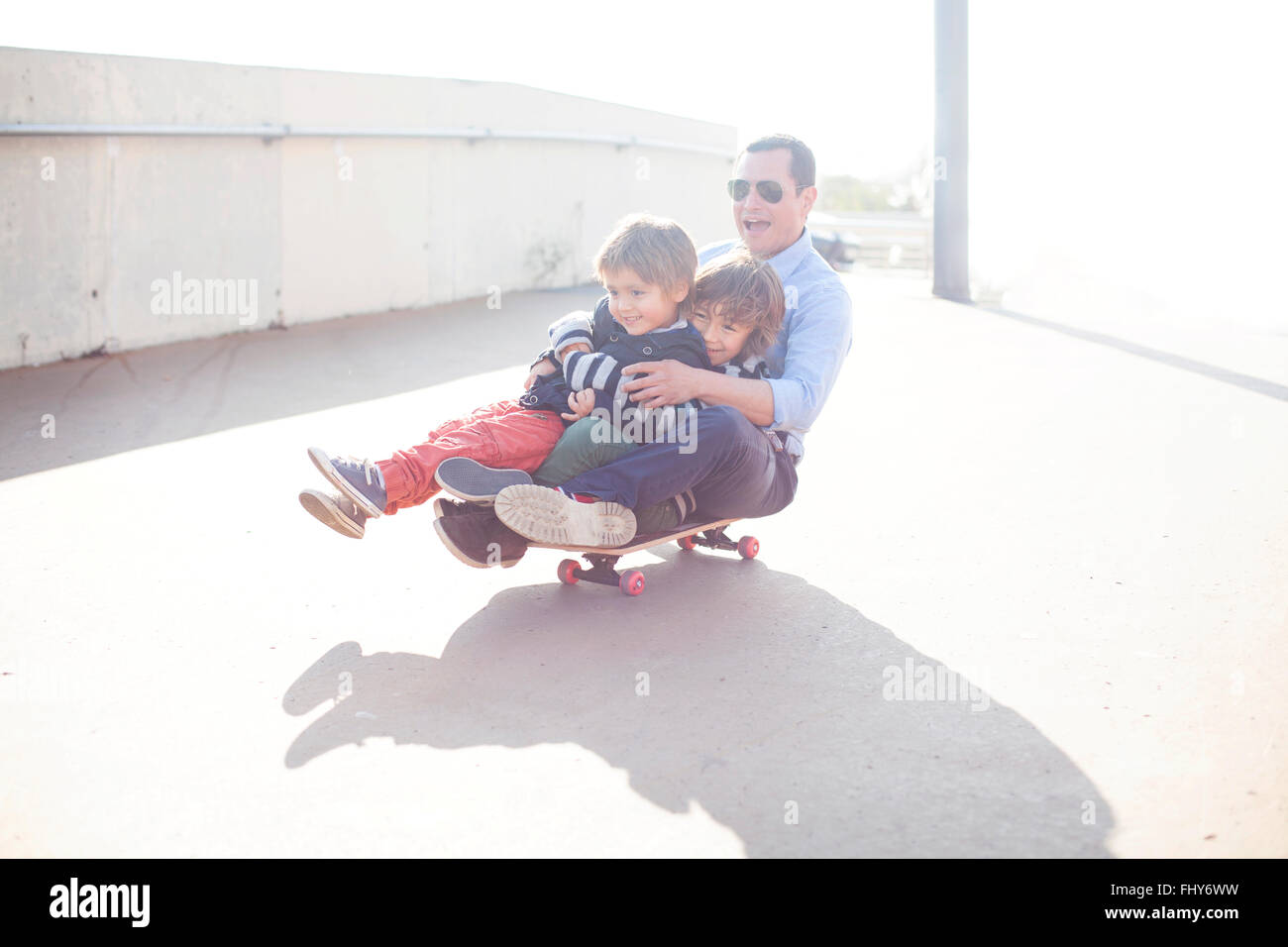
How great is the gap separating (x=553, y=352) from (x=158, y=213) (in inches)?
184

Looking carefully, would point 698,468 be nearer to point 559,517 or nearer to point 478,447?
point 559,517

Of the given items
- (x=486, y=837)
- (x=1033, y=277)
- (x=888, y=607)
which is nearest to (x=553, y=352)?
(x=888, y=607)

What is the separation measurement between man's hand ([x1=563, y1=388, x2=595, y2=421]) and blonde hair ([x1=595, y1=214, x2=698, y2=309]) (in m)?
0.36

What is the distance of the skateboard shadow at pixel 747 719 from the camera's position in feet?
8.84

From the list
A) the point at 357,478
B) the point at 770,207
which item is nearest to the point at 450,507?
the point at 357,478

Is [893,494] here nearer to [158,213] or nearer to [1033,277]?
[158,213]

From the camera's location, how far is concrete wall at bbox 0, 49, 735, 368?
23.0 ft

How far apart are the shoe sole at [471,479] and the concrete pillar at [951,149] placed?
10358mm

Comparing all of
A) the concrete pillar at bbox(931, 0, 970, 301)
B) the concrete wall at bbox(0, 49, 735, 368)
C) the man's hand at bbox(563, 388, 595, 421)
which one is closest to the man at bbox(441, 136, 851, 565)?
the man's hand at bbox(563, 388, 595, 421)

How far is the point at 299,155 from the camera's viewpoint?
8680mm

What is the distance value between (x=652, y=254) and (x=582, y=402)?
50 centimetres

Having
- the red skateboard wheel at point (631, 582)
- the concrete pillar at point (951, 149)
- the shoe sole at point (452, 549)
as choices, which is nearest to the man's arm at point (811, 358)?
the red skateboard wheel at point (631, 582)

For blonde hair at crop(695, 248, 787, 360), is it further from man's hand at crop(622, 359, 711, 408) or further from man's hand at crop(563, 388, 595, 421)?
man's hand at crop(563, 388, 595, 421)

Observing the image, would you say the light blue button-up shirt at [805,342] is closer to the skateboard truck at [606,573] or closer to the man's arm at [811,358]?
the man's arm at [811,358]
